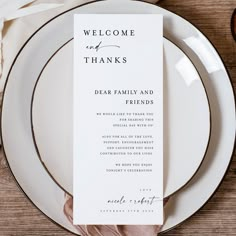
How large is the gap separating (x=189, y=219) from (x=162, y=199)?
0.26 ft

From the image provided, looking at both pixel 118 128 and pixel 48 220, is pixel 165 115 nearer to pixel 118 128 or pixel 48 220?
pixel 118 128

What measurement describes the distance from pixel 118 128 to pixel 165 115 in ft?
0.20

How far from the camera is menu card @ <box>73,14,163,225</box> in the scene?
652 mm

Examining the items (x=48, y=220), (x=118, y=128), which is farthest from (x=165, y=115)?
(x=48, y=220)

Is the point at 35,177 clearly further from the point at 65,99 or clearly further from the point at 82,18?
the point at 82,18

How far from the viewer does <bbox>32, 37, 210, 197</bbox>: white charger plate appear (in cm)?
65

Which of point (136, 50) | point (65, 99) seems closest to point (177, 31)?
point (136, 50)

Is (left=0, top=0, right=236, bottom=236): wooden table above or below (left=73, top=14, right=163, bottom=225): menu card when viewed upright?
below

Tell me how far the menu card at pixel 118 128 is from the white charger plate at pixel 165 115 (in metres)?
0.01

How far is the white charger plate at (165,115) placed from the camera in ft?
2.14

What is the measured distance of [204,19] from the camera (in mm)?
727

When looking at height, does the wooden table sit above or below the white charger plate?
below

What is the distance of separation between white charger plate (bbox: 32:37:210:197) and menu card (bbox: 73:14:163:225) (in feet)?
0.03

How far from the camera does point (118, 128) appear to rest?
65cm
